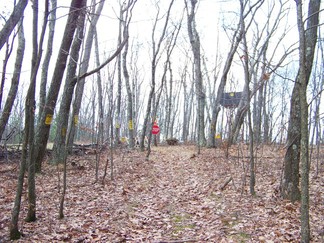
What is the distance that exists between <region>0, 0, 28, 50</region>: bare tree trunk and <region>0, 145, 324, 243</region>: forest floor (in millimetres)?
3447

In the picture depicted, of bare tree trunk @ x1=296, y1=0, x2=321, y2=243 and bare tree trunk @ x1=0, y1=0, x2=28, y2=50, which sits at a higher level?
bare tree trunk @ x1=0, y1=0, x2=28, y2=50

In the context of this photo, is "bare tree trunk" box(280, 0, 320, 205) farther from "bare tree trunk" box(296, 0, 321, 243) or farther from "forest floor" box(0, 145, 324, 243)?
"bare tree trunk" box(296, 0, 321, 243)

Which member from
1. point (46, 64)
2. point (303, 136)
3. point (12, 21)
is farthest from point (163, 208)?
point (46, 64)

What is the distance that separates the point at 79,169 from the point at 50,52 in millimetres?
4061

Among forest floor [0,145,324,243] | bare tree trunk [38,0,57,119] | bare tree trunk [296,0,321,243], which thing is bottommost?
forest floor [0,145,324,243]

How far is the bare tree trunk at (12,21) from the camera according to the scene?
6125 millimetres

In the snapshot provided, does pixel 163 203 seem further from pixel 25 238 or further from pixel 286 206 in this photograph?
pixel 25 238

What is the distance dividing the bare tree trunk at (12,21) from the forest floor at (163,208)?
3.45 meters

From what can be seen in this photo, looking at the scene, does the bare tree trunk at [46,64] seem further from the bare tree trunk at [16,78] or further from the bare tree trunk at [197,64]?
the bare tree trunk at [197,64]

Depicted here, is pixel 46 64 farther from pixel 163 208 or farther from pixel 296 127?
pixel 296 127

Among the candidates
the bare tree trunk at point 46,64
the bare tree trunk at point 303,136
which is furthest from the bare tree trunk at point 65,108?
the bare tree trunk at point 303,136

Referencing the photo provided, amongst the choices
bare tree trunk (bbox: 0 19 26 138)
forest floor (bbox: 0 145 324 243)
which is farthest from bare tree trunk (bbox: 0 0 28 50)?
forest floor (bbox: 0 145 324 243)

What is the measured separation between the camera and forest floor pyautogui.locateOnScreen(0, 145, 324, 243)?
185 inches

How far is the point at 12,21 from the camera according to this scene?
6.12 metres
